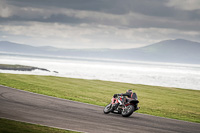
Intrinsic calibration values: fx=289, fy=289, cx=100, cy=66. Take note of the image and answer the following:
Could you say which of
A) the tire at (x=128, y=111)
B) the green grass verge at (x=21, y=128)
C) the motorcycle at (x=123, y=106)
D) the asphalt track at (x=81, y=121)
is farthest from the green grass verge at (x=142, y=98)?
the green grass verge at (x=21, y=128)

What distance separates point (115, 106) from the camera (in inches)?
711

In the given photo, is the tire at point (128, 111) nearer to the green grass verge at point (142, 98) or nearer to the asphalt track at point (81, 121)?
the asphalt track at point (81, 121)

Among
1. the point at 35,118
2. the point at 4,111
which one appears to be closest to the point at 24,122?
the point at 35,118

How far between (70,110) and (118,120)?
3475mm

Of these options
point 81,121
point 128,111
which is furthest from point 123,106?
point 81,121

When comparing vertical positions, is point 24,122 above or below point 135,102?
below

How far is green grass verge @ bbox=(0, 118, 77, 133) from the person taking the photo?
11536 millimetres

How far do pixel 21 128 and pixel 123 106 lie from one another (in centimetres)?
748

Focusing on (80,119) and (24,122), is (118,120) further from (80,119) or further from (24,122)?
(24,122)

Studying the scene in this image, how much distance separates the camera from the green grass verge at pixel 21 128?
1154 cm

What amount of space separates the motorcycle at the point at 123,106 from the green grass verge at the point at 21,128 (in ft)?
18.9

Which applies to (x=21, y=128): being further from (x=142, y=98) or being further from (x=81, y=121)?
(x=142, y=98)

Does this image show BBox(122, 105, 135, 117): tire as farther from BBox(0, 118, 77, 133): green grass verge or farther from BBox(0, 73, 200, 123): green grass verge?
BBox(0, 118, 77, 133): green grass verge

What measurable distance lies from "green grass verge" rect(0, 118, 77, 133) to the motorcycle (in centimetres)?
575
